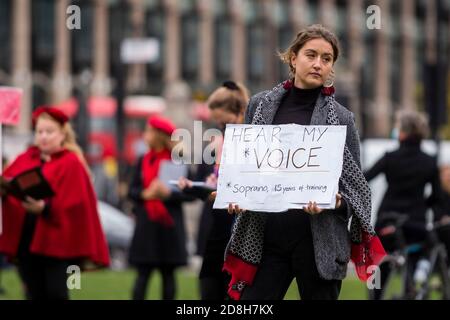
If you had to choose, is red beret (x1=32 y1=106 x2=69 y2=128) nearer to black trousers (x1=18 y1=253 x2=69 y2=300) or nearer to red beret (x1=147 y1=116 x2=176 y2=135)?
black trousers (x1=18 y1=253 x2=69 y2=300)

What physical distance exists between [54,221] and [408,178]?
12.5ft

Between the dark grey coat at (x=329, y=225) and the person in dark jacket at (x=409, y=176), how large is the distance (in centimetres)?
504

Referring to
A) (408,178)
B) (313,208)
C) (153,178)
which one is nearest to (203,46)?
(408,178)

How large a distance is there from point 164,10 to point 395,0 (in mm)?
19027

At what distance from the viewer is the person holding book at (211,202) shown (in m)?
7.94

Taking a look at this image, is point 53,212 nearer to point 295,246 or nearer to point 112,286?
point 295,246

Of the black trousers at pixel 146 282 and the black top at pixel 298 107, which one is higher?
the black top at pixel 298 107

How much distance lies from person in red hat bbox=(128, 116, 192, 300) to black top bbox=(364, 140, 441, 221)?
1.74 meters

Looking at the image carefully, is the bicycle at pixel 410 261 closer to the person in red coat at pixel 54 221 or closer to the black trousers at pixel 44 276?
the person in red coat at pixel 54 221

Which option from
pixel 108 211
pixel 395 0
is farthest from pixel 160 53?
pixel 108 211

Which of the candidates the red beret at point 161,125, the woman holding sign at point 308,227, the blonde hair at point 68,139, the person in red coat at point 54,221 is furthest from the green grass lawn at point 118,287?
the woman holding sign at point 308,227

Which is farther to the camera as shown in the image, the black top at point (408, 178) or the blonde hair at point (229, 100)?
the black top at point (408, 178)

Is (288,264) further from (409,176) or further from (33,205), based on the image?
(409,176)
